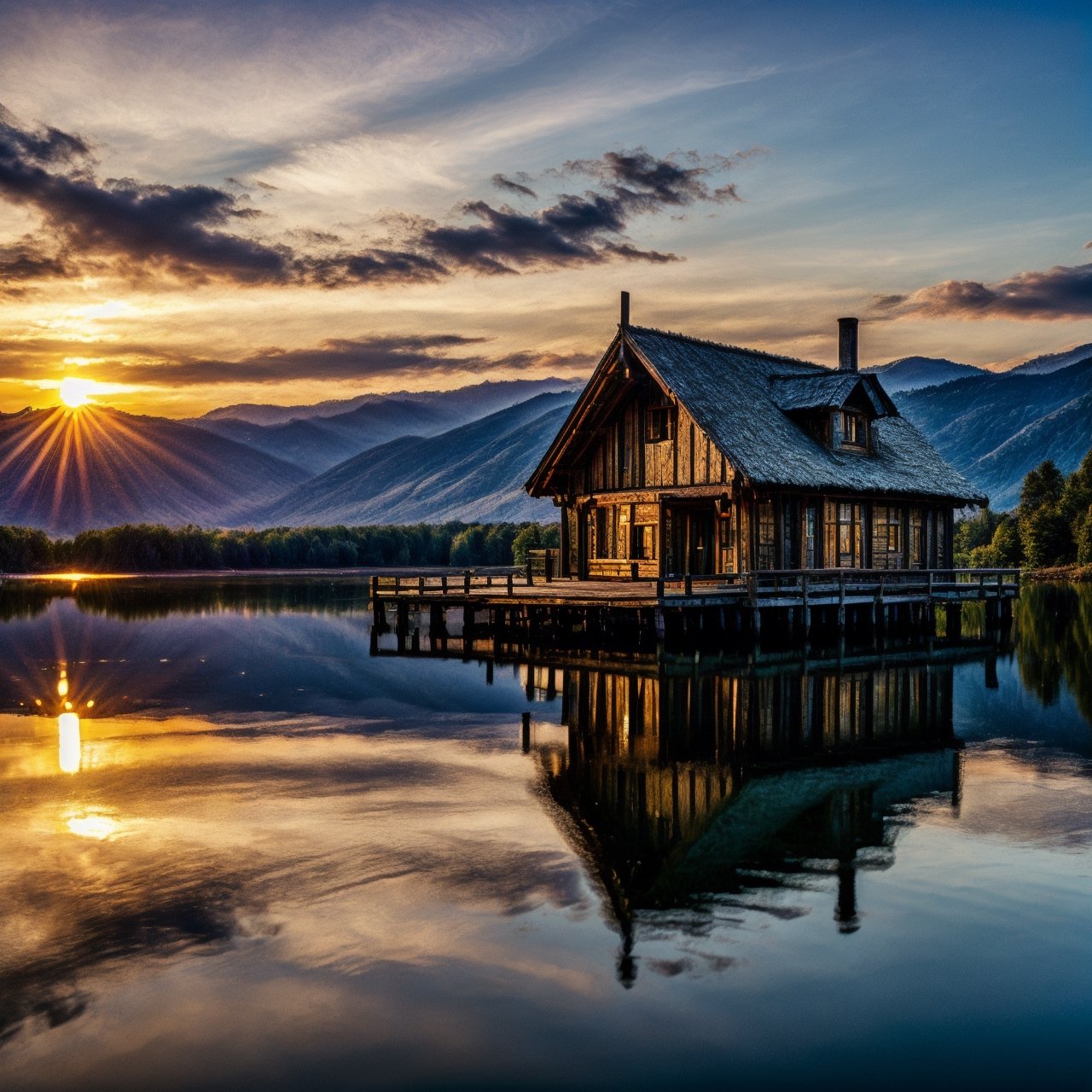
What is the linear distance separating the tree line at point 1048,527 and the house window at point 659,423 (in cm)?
5932

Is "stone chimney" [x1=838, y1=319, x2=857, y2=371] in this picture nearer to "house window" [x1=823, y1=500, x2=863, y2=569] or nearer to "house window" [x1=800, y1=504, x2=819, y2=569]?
"house window" [x1=823, y1=500, x2=863, y2=569]

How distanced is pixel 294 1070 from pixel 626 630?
30.8 metres

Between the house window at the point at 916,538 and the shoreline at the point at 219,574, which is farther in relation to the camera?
the shoreline at the point at 219,574

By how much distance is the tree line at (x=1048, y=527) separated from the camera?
9362 cm

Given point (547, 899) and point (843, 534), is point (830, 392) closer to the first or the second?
point (843, 534)

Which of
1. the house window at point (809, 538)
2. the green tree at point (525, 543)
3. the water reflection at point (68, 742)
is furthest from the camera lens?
the green tree at point (525, 543)

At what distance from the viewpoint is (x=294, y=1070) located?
307 inches

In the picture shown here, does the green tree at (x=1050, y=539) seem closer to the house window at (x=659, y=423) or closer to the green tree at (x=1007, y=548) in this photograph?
the green tree at (x=1007, y=548)

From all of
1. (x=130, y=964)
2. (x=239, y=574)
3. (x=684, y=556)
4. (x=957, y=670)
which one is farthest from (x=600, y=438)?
(x=239, y=574)

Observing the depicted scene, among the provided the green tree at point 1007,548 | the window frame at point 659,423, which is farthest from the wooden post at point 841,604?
the green tree at point 1007,548

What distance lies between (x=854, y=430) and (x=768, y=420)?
4.49 meters

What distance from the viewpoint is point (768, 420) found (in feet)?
136

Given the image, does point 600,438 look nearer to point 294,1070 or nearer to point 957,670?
point 957,670

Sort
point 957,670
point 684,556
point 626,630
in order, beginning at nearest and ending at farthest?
point 957,670 → point 626,630 → point 684,556
